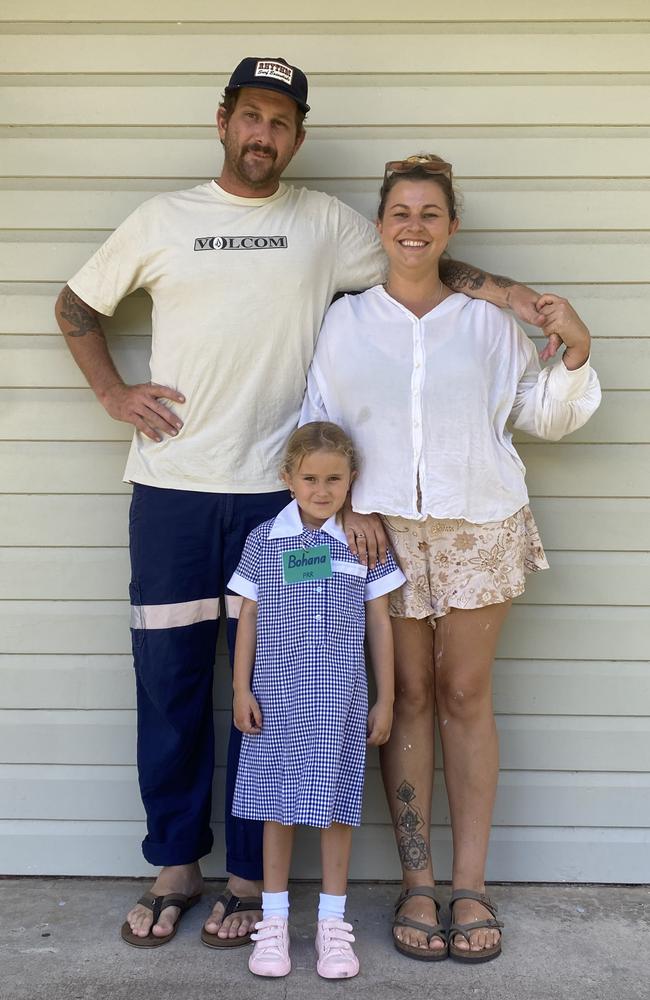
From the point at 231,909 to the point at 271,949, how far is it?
229 mm

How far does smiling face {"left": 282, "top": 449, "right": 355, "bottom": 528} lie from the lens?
8.19 ft

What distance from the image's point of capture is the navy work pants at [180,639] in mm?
2705

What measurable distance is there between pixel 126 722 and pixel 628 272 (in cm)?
209

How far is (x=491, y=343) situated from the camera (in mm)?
2635

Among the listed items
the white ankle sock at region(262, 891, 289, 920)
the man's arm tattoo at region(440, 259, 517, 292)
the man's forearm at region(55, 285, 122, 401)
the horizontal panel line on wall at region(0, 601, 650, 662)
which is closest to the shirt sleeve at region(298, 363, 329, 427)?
the man's arm tattoo at region(440, 259, 517, 292)

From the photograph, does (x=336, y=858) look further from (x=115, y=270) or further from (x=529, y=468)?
(x=115, y=270)

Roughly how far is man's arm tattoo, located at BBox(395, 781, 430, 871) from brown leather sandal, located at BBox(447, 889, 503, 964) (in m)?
0.13

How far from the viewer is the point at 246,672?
2.57 meters

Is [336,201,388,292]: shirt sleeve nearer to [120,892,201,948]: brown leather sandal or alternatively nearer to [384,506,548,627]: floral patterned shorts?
[384,506,548,627]: floral patterned shorts

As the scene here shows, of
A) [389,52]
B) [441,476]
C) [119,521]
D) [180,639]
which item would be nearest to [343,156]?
[389,52]

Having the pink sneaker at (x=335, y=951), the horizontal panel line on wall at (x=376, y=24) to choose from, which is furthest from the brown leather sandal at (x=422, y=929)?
the horizontal panel line on wall at (x=376, y=24)

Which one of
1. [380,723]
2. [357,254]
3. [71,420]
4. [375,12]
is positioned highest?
[375,12]

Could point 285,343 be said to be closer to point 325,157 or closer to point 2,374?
point 325,157

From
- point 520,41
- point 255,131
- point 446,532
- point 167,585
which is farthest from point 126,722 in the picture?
point 520,41
